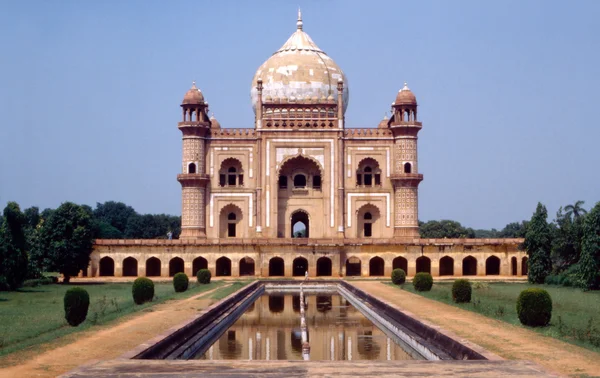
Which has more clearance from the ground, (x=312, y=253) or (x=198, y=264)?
(x=312, y=253)

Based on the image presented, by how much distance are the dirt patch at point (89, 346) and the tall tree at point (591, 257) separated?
13.6m

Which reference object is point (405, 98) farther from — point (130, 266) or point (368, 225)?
point (130, 266)

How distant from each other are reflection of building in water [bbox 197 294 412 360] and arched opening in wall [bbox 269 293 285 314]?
0.06 ft

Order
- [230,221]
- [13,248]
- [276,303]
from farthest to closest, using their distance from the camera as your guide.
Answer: [230,221] < [13,248] < [276,303]

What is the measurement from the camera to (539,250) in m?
29.1

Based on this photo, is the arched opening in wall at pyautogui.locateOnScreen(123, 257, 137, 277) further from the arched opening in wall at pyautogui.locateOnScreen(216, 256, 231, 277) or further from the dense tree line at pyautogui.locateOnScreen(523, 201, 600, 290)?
the dense tree line at pyautogui.locateOnScreen(523, 201, 600, 290)

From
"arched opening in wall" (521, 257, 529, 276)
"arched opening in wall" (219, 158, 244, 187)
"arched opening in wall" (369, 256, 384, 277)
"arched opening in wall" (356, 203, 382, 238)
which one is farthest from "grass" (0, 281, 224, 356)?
"arched opening in wall" (521, 257, 529, 276)

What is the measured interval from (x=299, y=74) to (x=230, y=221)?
7952mm

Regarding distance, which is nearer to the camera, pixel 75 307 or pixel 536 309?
pixel 536 309

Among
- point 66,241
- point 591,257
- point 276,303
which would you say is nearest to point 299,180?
point 66,241

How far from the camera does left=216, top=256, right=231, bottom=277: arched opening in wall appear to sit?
1373 inches

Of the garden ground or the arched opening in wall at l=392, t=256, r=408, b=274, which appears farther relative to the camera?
the arched opening in wall at l=392, t=256, r=408, b=274

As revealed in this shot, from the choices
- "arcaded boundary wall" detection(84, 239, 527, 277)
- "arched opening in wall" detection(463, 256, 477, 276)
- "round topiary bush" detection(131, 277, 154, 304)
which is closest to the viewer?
"round topiary bush" detection(131, 277, 154, 304)

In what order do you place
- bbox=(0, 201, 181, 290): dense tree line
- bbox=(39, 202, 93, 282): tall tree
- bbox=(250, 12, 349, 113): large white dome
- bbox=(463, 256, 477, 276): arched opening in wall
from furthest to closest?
bbox=(250, 12, 349, 113): large white dome
bbox=(463, 256, 477, 276): arched opening in wall
bbox=(39, 202, 93, 282): tall tree
bbox=(0, 201, 181, 290): dense tree line
